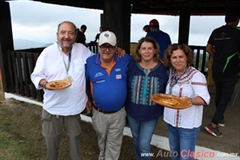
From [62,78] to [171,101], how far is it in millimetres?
1115

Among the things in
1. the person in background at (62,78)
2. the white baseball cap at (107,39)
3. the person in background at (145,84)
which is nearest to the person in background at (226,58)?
the person in background at (145,84)

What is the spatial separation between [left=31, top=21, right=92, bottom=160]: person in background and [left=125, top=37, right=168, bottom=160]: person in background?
543 mm

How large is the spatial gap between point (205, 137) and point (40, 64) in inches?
99.1

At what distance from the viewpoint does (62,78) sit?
2127 millimetres

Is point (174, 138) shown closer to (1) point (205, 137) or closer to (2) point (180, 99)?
(2) point (180, 99)

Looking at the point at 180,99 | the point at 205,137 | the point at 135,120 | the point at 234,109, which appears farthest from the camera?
the point at 234,109

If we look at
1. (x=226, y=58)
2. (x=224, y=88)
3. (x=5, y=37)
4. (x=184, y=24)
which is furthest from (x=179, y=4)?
(x=5, y=37)

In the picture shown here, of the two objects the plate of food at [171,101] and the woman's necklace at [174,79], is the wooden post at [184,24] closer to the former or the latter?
the woman's necklace at [174,79]

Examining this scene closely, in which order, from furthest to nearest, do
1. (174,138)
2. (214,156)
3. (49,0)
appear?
(49,0) < (214,156) < (174,138)

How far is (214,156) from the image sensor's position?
2.73 meters

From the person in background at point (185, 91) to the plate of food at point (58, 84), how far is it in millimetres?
993

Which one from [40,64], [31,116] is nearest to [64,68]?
[40,64]

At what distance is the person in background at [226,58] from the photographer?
290cm

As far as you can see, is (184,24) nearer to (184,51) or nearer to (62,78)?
(184,51)
